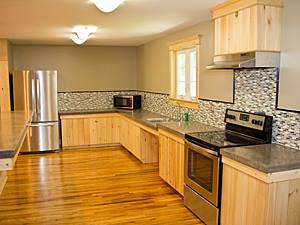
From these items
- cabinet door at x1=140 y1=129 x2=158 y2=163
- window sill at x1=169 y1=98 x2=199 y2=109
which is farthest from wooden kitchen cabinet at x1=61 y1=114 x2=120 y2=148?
window sill at x1=169 y1=98 x2=199 y2=109

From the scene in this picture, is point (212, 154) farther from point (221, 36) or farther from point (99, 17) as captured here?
point (99, 17)

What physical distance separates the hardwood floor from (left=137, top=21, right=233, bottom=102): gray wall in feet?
4.80

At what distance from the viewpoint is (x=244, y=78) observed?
11.1 feet

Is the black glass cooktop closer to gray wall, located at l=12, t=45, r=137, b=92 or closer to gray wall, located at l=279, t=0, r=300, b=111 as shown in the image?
gray wall, located at l=279, t=0, r=300, b=111

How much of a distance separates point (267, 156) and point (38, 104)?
4893 millimetres

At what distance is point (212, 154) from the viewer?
9.55 feet

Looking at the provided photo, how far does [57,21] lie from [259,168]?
10.3 feet

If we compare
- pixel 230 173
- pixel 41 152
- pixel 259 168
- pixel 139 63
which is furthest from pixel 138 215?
pixel 139 63

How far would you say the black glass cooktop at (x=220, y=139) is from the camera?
2.92m

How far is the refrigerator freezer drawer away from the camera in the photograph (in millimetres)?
6082

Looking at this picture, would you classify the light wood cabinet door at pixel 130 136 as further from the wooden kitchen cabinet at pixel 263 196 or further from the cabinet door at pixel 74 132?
the wooden kitchen cabinet at pixel 263 196

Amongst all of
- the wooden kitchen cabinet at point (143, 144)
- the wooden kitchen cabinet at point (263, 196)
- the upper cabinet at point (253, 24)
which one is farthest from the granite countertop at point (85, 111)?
the wooden kitchen cabinet at point (263, 196)

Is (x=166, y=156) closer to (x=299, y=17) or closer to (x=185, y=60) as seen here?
(x=185, y=60)

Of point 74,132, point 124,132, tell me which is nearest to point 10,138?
point 124,132
